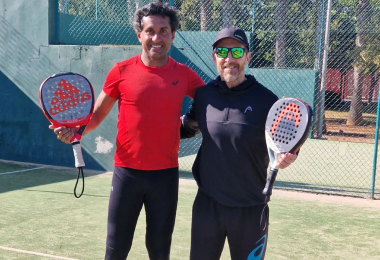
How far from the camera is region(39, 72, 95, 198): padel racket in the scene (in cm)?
352

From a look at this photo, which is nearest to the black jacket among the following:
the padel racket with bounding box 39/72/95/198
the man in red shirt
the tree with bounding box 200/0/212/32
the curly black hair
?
the man in red shirt

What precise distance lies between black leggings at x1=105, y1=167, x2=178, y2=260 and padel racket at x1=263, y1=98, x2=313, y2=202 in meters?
0.81

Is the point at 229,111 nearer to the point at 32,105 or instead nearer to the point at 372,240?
the point at 372,240

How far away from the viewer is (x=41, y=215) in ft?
20.1

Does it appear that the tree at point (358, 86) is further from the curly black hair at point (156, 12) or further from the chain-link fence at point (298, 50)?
the curly black hair at point (156, 12)

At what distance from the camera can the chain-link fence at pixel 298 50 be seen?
9.78 meters

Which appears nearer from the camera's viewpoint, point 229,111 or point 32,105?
point 229,111

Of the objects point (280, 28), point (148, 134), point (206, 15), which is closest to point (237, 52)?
point (148, 134)

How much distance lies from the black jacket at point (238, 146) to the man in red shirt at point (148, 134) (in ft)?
1.34

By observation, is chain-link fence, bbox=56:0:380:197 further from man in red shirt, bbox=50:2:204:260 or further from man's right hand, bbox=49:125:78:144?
man's right hand, bbox=49:125:78:144

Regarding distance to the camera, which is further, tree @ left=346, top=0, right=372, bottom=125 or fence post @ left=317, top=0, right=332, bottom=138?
tree @ left=346, top=0, right=372, bottom=125

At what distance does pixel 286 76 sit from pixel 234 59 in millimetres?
10413

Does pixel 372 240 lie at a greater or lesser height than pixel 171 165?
lesser

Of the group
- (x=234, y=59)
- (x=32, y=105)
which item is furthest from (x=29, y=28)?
(x=234, y=59)
